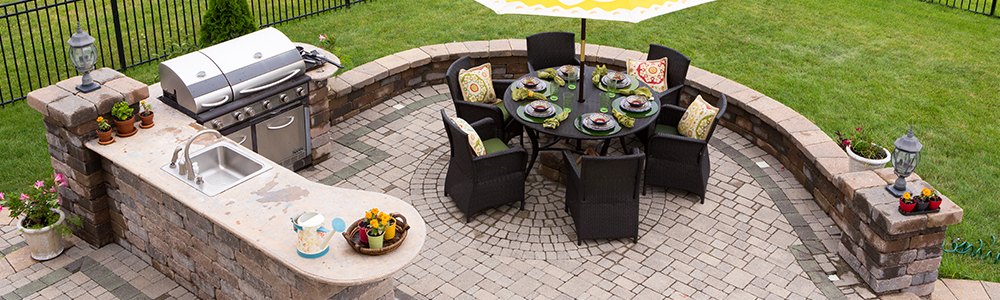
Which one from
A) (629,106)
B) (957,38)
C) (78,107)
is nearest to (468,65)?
(629,106)

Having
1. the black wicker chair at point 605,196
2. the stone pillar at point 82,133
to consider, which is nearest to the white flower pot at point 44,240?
the stone pillar at point 82,133

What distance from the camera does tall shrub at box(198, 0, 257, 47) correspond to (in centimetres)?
1098

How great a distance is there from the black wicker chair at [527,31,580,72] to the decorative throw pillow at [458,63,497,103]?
1127 mm

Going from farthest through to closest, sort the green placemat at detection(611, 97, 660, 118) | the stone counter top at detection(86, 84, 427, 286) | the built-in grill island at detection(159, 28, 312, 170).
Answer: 1. the green placemat at detection(611, 97, 660, 118)
2. the built-in grill island at detection(159, 28, 312, 170)
3. the stone counter top at detection(86, 84, 427, 286)

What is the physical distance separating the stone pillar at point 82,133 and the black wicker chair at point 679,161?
4.93 meters

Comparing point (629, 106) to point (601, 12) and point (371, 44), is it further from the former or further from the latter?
point (371, 44)

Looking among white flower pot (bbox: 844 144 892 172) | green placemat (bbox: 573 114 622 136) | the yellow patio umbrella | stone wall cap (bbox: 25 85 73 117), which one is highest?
the yellow patio umbrella

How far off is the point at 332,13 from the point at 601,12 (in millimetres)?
7635

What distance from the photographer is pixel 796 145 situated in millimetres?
8938

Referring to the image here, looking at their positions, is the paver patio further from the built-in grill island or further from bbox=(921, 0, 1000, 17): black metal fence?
bbox=(921, 0, 1000, 17): black metal fence

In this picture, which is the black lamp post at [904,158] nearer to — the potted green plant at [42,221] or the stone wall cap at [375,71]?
the stone wall cap at [375,71]

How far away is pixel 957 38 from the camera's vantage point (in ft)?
43.4

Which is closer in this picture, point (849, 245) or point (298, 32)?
point (849, 245)

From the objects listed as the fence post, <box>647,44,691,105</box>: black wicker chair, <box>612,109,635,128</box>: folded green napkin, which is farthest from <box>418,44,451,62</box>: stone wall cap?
the fence post
